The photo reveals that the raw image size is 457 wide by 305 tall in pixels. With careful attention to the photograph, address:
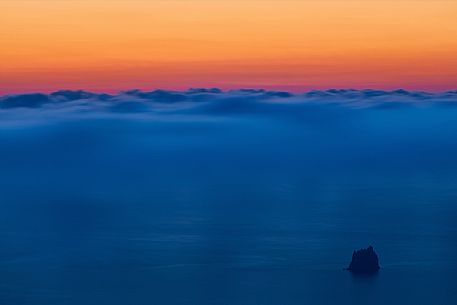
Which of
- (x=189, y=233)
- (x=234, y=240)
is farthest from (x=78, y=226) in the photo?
(x=234, y=240)

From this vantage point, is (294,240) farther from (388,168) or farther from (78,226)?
(388,168)

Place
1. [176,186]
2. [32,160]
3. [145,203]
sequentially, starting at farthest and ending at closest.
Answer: [32,160], [176,186], [145,203]

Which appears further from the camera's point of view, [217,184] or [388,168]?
[388,168]

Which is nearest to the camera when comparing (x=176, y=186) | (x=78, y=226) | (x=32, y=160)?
(x=78, y=226)

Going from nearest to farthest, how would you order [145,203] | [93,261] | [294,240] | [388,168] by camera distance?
1. [93,261]
2. [294,240]
3. [145,203]
4. [388,168]

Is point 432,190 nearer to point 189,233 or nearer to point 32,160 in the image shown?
point 189,233

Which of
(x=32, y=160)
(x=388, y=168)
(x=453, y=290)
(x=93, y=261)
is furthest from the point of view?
(x=32, y=160)

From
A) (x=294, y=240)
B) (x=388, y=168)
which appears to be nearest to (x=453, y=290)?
(x=294, y=240)

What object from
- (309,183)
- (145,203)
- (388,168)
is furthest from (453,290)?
(388,168)

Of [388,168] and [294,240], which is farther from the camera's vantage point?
[388,168]
